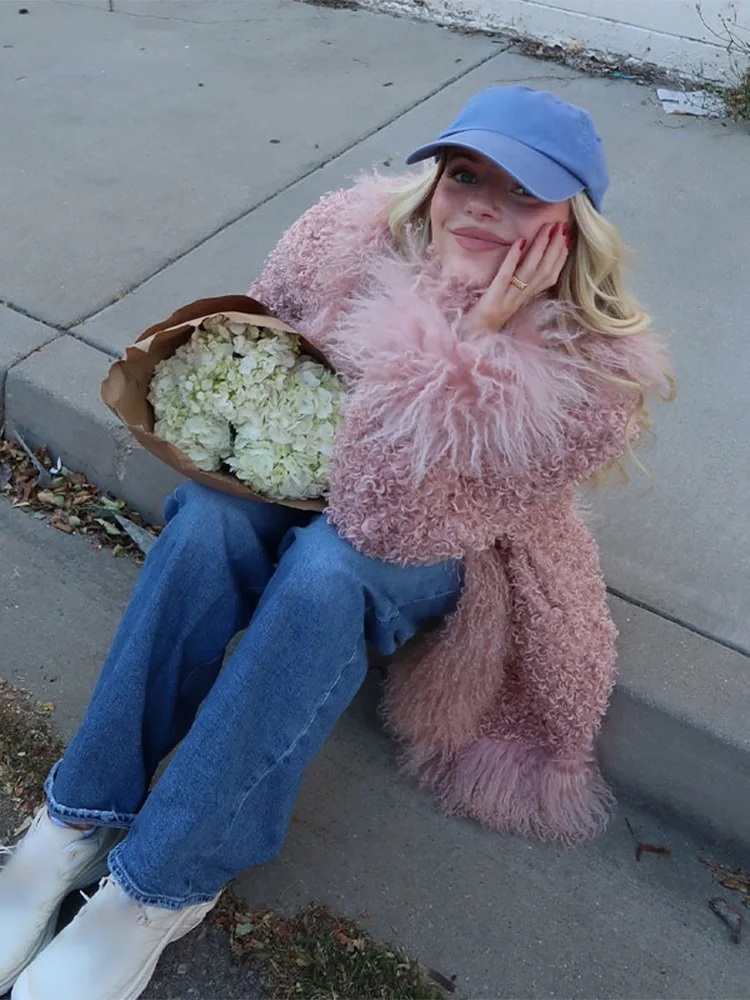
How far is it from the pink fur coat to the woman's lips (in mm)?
65

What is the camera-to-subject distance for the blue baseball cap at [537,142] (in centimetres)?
156

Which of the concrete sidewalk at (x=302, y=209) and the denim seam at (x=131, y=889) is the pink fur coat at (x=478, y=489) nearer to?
the concrete sidewalk at (x=302, y=209)

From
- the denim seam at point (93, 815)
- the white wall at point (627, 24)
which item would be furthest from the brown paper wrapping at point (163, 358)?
the white wall at point (627, 24)

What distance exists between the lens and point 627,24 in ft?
14.1

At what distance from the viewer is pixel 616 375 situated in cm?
163

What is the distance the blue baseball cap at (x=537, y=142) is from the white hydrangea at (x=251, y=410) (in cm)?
44

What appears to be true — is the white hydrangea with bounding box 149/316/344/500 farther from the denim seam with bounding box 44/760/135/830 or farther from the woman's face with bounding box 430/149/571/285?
the denim seam with bounding box 44/760/135/830

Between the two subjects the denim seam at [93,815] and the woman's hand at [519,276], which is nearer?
the woman's hand at [519,276]

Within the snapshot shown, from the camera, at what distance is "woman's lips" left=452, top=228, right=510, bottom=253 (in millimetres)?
1655

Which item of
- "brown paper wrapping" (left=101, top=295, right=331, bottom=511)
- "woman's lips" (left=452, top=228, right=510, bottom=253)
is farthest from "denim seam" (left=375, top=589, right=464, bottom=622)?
"woman's lips" (left=452, top=228, right=510, bottom=253)

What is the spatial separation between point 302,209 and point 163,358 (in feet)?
5.79

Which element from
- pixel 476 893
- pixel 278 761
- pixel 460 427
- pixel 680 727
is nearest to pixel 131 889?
pixel 278 761

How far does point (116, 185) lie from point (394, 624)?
2.33 metres

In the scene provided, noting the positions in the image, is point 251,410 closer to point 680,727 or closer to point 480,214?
point 480,214
